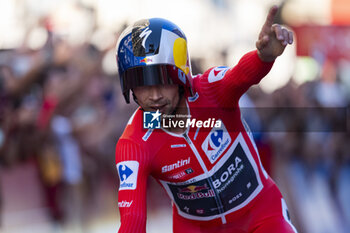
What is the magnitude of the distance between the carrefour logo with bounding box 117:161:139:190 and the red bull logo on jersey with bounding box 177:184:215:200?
49 centimetres

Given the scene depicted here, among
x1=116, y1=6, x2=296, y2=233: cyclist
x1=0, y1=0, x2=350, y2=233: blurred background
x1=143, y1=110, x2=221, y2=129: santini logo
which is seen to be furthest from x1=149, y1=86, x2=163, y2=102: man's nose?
Result: x1=0, y1=0, x2=350, y2=233: blurred background

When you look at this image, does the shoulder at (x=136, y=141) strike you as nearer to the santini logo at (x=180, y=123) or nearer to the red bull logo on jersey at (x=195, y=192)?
the santini logo at (x=180, y=123)

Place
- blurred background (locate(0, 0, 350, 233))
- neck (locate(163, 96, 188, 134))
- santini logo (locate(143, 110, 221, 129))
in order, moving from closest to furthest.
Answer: santini logo (locate(143, 110, 221, 129))
neck (locate(163, 96, 188, 134))
blurred background (locate(0, 0, 350, 233))

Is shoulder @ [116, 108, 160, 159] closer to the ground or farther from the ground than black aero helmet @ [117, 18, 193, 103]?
closer to the ground

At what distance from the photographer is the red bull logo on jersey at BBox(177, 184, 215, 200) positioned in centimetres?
357

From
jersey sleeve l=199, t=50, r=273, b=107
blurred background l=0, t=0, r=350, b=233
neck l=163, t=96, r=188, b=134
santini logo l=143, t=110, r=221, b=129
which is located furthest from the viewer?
blurred background l=0, t=0, r=350, b=233

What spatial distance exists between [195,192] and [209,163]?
0.22 m

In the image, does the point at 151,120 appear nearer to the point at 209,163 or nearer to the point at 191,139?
the point at 191,139

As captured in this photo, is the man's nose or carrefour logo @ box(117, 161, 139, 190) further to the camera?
the man's nose

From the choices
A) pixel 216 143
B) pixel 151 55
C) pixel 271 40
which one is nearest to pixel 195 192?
pixel 216 143

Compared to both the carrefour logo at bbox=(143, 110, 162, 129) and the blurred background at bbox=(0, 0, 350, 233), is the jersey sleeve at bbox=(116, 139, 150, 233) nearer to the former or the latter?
the carrefour logo at bbox=(143, 110, 162, 129)

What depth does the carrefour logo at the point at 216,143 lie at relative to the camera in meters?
3.53

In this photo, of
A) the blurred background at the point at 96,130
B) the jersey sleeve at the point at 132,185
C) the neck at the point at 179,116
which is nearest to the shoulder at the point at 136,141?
the jersey sleeve at the point at 132,185

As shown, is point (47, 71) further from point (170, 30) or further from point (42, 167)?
point (170, 30)
